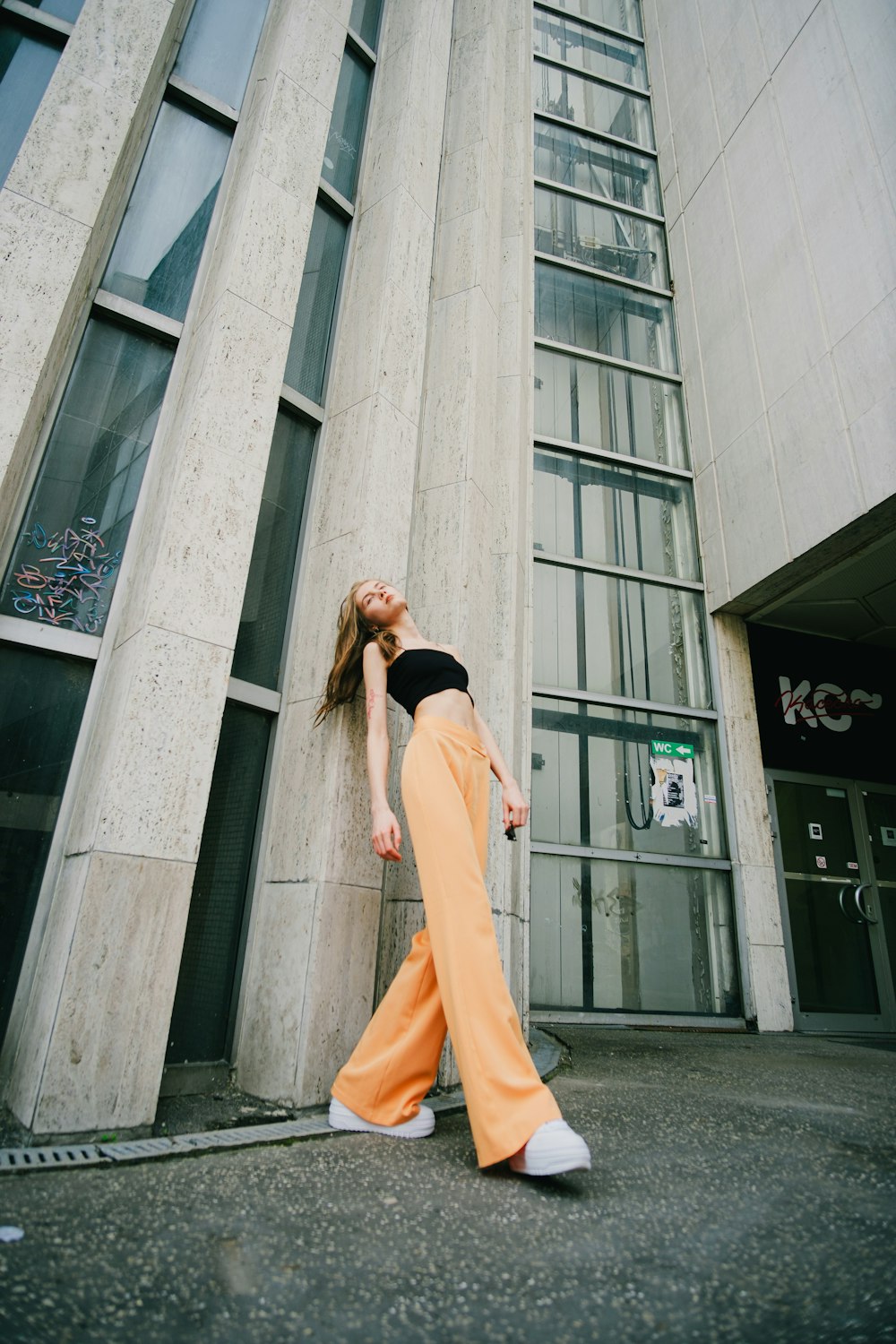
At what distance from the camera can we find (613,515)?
317 inches

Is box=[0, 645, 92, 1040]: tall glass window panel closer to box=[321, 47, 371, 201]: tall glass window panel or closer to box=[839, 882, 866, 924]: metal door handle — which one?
box=[321, 47, 371, 201]: tall glass window panel

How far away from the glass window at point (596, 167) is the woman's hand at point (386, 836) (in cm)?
986

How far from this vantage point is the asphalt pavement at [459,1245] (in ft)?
4.20

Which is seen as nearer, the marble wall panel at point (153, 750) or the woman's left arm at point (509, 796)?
the marble wall panel at point (153, 750)

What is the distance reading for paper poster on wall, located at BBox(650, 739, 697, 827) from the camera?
7.05 metres

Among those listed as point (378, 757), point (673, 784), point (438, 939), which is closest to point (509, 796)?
point (378, 757)

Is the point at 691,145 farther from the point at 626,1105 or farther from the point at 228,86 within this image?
the point at 626,1105

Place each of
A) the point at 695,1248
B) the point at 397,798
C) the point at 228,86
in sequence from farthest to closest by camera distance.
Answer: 1. the point at 228,86
2. the point at 397,798
3. the point at 695,1248

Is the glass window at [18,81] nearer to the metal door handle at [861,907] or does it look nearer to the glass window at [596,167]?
the glass window at [596,167]

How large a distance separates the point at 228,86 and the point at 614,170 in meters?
7.29

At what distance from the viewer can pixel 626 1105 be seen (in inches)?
117

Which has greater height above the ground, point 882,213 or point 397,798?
point 882,213

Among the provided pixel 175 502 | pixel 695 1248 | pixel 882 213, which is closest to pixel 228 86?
pixel 175 502

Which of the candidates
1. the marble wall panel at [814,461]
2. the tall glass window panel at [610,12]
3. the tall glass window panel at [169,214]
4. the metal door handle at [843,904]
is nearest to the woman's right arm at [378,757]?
the tall glass window panel at [169,214]
